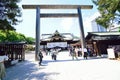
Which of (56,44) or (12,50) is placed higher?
(56,44)

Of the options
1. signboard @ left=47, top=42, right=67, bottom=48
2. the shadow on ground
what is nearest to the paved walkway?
the shadow on ground

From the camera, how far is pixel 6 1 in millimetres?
16234

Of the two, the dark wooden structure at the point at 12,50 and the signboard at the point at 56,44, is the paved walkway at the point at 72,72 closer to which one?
the dark wooden structure at the point at 12,50

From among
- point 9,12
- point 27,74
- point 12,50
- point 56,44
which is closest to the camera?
point 27,74

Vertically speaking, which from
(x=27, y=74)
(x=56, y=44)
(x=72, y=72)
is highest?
(x=56, y=44)

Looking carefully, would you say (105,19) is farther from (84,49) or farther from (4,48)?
(4,48)

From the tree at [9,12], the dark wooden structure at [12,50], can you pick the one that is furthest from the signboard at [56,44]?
the tree at [9,12]

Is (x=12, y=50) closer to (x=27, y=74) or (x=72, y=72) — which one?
(x=27, y=74)

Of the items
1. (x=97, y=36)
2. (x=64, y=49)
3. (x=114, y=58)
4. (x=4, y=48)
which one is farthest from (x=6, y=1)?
(x=64, y=49)

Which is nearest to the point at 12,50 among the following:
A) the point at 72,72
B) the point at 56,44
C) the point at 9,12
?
the point at 9,12

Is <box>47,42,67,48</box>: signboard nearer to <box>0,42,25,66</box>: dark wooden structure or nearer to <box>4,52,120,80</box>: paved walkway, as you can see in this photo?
<box>0,42,25,66</box>: dark wooden structure

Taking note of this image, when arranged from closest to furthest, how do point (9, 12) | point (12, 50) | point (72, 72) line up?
point (72, 72), point (9, 12), point (12, 50)

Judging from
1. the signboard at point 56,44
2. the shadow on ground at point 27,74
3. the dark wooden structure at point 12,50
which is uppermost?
the signboard at point 56,44

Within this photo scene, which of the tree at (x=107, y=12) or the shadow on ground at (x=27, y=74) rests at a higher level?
the tree at (x=107, y=12)
